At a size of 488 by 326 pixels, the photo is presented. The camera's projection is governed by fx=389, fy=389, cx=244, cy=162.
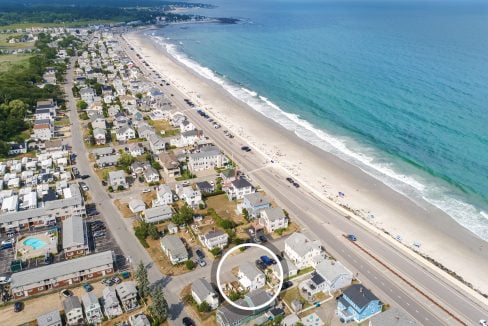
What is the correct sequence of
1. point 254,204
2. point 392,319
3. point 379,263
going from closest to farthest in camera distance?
point 392,319
point 379,263
point 254,204

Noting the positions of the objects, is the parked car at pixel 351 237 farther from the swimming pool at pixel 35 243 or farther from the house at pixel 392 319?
the swimming pool at pixel 35 243

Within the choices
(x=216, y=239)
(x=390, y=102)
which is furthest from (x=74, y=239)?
(x=390, y=102)

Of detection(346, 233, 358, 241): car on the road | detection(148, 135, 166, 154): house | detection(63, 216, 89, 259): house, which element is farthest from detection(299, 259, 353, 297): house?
detection(148, 135, 166, 154): house

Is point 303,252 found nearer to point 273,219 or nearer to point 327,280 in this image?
point 327,280

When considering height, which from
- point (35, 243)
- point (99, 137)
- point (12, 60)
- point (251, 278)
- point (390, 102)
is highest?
point (390, 102)

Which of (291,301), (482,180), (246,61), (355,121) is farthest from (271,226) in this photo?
(246,61)

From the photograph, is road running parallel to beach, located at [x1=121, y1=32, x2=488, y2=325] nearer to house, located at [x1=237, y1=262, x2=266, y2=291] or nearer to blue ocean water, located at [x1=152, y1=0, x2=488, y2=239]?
house, located at [x1=237, y1=262, x2=266, y2=291]

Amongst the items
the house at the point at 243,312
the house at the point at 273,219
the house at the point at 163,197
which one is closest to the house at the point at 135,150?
the house at the point at 163,197
